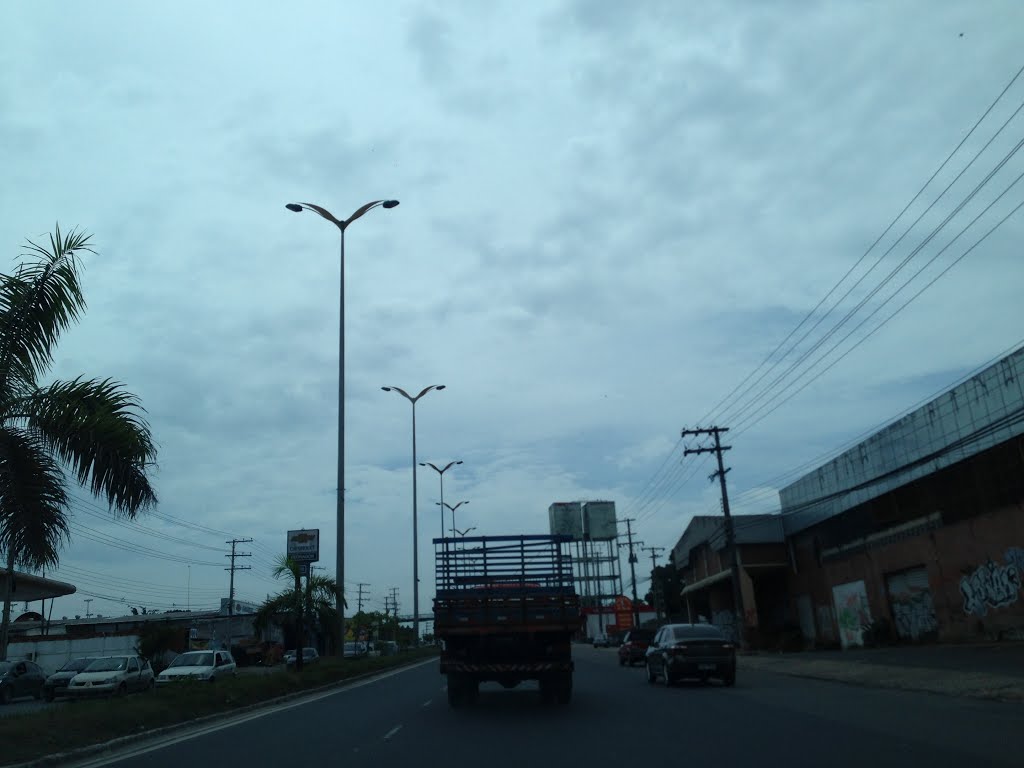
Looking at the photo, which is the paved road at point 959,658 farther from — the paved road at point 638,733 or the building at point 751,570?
the building at point 751,570

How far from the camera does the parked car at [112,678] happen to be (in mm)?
25375

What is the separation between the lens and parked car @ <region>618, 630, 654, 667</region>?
35688 mm

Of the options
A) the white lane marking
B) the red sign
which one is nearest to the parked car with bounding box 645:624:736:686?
the white lane marking

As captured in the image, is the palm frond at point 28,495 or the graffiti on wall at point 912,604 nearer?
the palm frond at point 28,495

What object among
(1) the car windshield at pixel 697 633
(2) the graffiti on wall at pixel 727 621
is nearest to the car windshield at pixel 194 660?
(1) the car windshield at pixel 697 633

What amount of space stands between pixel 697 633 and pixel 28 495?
1599 cm

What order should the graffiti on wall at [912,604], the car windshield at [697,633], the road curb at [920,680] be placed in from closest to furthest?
the road curb at [920,680] < the car windshield at [697,633] < the graffiti on wall at [912,604]

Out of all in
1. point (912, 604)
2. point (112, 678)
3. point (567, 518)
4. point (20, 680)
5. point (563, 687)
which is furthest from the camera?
point (567, 518)

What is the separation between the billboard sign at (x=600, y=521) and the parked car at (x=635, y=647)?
55035 mm

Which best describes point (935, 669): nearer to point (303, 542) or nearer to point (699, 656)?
point (699, 656)

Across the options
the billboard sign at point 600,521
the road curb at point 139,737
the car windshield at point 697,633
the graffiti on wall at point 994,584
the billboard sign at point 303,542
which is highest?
the billboard sign at point 600,521

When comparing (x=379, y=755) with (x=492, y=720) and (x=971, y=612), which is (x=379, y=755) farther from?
(x=971, y=612)

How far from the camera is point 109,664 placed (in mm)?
26953

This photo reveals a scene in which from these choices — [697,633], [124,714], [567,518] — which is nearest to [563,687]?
[697,633]
